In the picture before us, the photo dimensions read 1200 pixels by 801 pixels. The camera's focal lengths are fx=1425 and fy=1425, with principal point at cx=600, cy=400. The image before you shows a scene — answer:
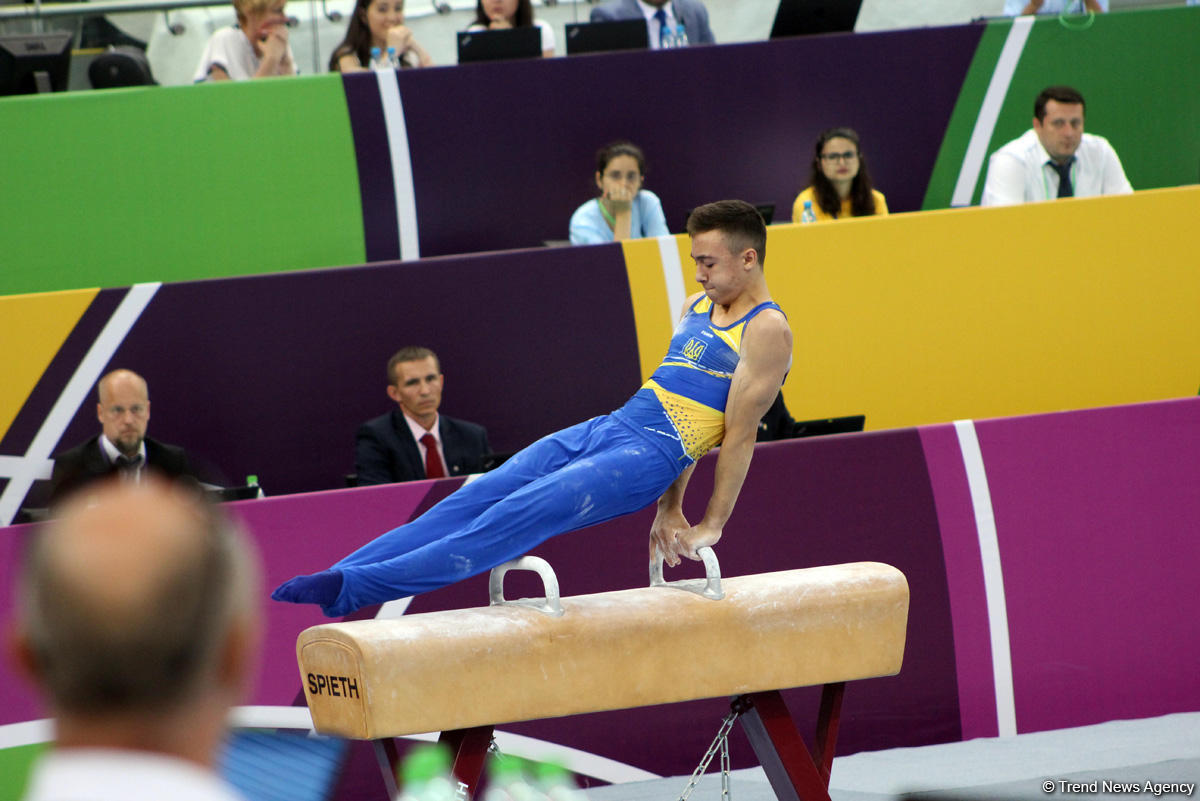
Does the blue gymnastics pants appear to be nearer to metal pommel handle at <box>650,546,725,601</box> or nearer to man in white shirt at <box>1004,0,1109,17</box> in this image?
metal pommel handle at <box>650,546,725,601</box>

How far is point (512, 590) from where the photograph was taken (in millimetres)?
4988

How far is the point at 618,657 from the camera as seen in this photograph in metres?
3.76

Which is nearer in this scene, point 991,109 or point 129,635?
point 129,635

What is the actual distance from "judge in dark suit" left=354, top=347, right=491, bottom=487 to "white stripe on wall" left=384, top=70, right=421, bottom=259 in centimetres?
141

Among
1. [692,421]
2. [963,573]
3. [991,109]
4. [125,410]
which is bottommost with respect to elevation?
[963,573]

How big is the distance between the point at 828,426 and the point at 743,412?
164 cm

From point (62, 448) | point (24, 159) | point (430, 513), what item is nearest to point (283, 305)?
point (62, 448)

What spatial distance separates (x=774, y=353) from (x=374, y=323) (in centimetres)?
254

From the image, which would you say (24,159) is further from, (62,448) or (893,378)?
(893,378)

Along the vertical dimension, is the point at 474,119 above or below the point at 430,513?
above

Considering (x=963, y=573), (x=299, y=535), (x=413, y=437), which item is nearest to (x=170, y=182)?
(x=413, y=437)

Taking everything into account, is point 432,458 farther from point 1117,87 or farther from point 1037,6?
point 1037,6

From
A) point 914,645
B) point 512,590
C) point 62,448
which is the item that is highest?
point 62,448

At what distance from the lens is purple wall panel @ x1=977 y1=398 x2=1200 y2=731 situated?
524 cm
